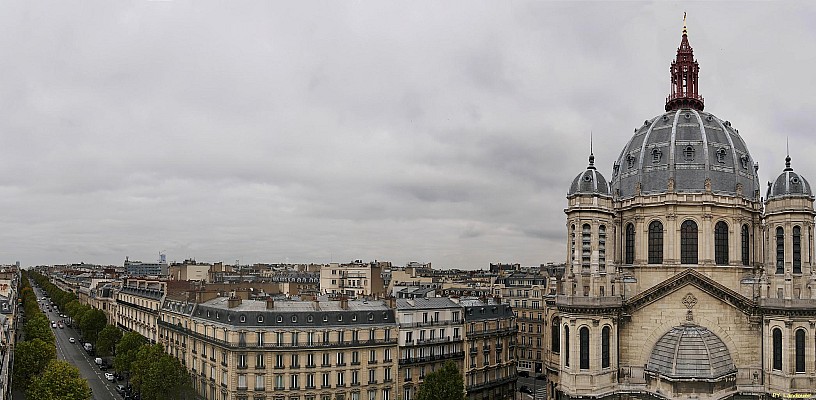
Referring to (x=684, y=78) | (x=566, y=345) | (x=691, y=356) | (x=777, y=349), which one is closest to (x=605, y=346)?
(x=566, y=345)

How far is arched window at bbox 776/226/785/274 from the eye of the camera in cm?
5581

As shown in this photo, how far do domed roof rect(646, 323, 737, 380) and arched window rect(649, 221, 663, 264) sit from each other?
259 inches

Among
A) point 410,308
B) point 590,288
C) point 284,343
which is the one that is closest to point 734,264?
point 590,288

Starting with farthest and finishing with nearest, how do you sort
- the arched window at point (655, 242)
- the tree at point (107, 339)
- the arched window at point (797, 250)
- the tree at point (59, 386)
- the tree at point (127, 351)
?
1. the tree at point (107, 339)
2. the tree at point (127, 351)
3. the tree at point (59, 386)
4. the arched window at point (655, 242)
5. the arched window at point (797, 250)

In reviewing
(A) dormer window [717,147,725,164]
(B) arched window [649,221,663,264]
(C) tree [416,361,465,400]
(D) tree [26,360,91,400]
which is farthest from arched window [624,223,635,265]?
(D) tree [26,360,91,400]

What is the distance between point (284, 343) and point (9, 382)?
1259 inches

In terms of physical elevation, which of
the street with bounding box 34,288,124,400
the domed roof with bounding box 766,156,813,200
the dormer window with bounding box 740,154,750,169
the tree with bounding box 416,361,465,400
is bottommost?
the street with bounding box 34,288,124,400

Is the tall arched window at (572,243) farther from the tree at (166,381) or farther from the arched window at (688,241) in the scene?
A: the tree at (166,381)

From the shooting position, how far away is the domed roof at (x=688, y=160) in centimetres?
6125

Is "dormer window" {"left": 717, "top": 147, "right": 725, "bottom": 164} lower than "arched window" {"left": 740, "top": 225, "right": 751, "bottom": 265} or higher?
higher

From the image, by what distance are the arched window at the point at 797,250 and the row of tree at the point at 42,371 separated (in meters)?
58.0

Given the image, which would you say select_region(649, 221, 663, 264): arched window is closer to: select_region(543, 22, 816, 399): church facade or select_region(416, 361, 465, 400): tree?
select_region(543, 22, 816, 399): church facade

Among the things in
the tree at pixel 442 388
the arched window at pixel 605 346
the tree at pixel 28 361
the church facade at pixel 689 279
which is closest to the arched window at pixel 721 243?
the church facade at pixel 689 279

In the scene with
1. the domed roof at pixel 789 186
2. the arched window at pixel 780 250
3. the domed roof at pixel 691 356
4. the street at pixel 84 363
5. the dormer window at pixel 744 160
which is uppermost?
the dormer window at pixel 744 160
